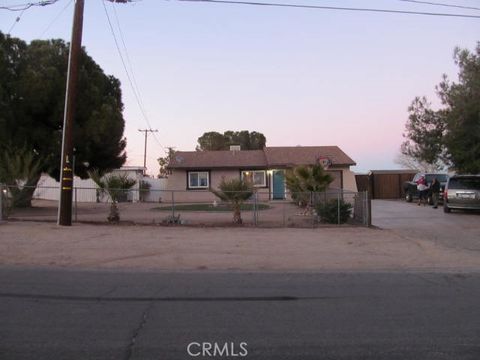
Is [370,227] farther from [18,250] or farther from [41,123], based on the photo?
[41,123]

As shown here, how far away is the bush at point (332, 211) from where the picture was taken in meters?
18.7

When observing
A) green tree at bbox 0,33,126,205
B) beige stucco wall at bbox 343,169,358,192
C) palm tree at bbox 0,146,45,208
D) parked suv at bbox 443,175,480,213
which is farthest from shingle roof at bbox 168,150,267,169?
palm tree at bbox 0,146,45,208

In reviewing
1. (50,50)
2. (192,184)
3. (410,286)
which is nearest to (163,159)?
(192,184)

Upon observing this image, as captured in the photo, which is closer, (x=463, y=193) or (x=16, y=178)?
(x=16, y=178)

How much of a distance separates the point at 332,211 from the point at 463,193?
7796mm

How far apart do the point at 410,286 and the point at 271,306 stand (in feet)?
9.37

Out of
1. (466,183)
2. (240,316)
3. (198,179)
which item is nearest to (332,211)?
(466,183)

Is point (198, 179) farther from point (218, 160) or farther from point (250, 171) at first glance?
point (250, 171)

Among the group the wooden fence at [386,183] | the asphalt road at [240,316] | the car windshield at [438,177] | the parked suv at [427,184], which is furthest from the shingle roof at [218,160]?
the asphalt road at [240,316]

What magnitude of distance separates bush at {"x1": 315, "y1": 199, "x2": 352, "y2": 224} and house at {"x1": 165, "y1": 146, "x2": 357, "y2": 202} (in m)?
16.2

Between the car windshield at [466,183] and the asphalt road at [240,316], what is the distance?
14459 mm

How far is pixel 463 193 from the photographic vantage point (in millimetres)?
23062

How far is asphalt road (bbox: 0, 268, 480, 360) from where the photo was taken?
545 centimetres

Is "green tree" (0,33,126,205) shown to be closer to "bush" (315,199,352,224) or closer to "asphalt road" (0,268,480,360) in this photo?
"bush" (315,199,352,224)
